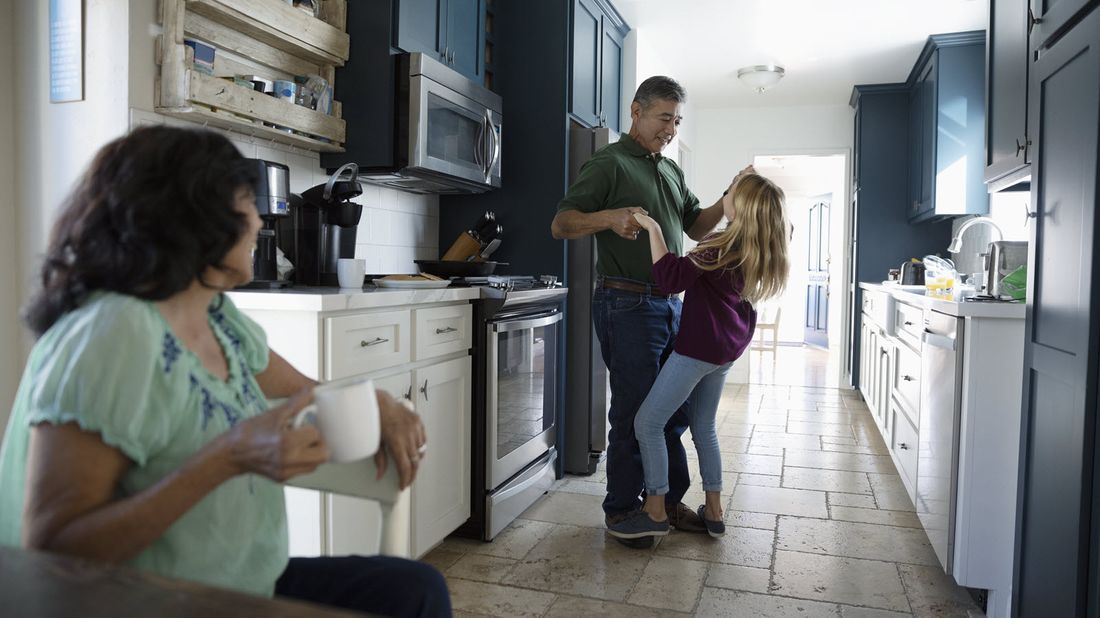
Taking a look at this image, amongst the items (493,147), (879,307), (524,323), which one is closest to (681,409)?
(524,323)

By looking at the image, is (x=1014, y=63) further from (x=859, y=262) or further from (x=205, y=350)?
(x=859, y=262)

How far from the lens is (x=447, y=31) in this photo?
313 cm

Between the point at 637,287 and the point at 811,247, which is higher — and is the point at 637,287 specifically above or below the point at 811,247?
below

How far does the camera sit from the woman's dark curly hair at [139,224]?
2.68 feet

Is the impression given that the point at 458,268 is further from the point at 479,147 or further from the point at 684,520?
the point at 684,520

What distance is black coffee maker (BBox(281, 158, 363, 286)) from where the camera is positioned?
255cm

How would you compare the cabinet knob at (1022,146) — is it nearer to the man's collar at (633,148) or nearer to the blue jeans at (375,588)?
the man's collar at (633,148)

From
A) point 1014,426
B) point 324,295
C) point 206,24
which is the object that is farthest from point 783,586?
point 206,24

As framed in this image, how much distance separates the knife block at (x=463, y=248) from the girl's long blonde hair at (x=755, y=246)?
1108 millimetres

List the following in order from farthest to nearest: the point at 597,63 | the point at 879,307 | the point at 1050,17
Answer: the point at 879,307
the point at 597,63
the point at 1050,17

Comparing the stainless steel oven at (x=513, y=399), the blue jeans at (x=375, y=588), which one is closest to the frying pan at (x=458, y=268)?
the stainless steel oven at (x=513, y=399)

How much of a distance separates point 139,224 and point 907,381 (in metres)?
3.16

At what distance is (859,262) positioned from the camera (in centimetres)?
621

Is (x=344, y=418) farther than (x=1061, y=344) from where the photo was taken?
No
